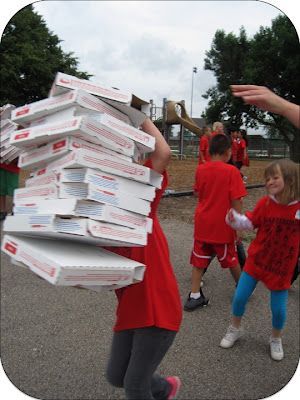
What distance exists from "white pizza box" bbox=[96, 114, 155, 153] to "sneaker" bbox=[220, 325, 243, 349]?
2.44 ft

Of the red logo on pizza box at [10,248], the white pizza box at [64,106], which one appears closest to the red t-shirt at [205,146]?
the white pizza box at [64,106]

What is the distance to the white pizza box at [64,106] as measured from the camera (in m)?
1.21

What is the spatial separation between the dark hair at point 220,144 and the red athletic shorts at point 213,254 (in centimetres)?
34

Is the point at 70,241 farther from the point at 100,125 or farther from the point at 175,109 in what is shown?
the point at 175,109

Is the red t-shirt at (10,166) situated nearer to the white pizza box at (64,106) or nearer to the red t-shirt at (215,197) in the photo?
the white pizza box at (64,106)

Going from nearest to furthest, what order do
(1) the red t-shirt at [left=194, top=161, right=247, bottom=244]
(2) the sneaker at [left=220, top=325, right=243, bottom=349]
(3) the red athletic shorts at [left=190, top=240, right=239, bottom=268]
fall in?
(1) the red t-shirt at [left=194, top=161, right=247, bottom=244]
(3) the red athletic shorts at [left=190, top=240, right=239, bottom=268]
(2) the sneaker at [left=220, top=325, right=243, bottom=349]

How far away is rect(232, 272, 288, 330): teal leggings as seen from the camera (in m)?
1.64

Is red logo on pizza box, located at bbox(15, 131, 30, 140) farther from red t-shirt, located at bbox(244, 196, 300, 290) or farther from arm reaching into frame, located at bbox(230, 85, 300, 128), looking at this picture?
red t-shirt, located at bbox(244, 196, 300, 290)

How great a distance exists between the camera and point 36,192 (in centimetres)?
126

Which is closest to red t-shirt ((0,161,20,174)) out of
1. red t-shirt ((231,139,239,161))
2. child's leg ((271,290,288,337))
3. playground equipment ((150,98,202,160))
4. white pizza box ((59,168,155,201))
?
white pizza box ((59,168,155,201))

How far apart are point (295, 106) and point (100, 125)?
55 centimetres

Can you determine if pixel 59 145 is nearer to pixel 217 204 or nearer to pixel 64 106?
pixel 64 106

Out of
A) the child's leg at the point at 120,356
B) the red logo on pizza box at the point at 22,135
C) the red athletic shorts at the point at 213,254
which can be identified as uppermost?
the red logo on pizza box at the point at 22,135

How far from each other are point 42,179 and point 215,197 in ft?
1.82
